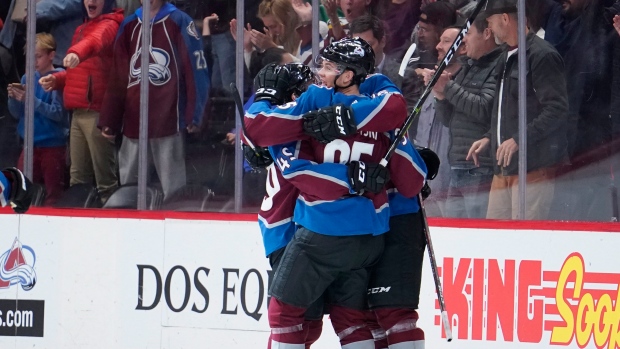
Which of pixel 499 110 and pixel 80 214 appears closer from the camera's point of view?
pixel 499 110

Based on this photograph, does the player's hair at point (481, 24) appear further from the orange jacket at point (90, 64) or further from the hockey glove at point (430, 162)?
the orange jacket at point (90, 64)

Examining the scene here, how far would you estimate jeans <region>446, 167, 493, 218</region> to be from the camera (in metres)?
4.49

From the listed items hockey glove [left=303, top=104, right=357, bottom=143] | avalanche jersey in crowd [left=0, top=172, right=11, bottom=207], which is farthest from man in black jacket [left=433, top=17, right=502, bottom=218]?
avalanche jersey in crowd [left=0, top=172, right=11, bottom=207]

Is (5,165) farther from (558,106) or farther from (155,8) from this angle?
(558,106)

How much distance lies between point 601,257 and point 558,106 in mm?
638

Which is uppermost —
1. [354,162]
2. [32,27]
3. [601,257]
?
[32,27]

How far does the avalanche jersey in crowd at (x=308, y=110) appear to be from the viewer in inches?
131

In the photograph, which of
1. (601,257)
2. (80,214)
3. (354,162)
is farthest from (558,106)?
(80,214)

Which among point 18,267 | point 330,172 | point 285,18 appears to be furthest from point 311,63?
point 18,267

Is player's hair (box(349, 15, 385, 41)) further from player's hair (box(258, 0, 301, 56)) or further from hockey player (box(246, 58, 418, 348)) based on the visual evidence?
hockey player (box(246, 58, 418, 348))

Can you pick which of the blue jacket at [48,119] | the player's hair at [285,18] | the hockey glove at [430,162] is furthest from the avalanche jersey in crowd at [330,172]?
the blue jacket at [48,119]

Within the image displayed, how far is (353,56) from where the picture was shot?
11.1 feet

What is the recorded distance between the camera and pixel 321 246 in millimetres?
3344

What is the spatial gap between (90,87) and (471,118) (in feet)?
6.24
